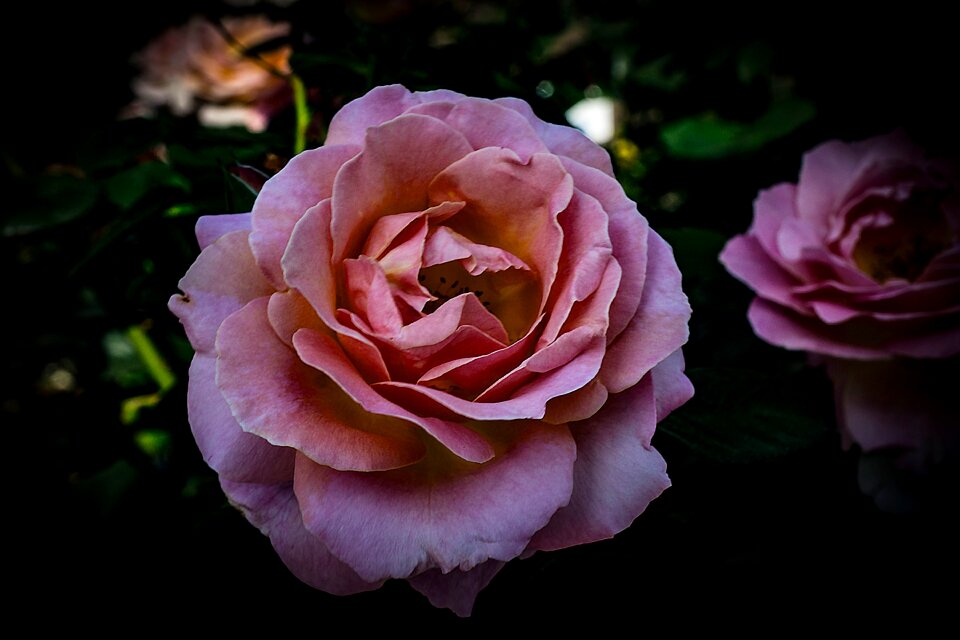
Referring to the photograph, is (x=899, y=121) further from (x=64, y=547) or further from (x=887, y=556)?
(x=64, y=547)

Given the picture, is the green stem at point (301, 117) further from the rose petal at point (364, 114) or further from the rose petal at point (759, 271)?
the rose petal at point (759, 271)

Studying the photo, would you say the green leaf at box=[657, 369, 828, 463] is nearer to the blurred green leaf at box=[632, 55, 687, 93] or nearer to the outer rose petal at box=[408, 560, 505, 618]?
the outer rose petal at box=[408, 560, 505, 618]

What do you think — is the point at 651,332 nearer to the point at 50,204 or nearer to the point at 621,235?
the point at 621,235

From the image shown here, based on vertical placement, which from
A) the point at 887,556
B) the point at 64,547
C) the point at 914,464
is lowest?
the point at 64,547

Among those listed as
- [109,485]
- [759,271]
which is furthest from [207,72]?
[759,271]

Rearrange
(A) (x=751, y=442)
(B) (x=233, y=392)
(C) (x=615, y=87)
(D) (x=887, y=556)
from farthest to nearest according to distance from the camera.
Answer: (C) (x=615, y=87) → (D) (x=887, y=556) → (A) (x=751, y=442) → (B) (x=233, y=392)

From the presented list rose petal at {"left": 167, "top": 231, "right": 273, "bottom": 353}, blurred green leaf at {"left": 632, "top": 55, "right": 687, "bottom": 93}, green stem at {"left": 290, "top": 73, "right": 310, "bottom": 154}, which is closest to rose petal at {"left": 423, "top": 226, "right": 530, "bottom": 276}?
rose petal at {"left": 167, "top": 231, "right": 273, "bottom": 353}

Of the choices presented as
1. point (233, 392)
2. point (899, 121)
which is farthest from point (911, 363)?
point (233, 392)
